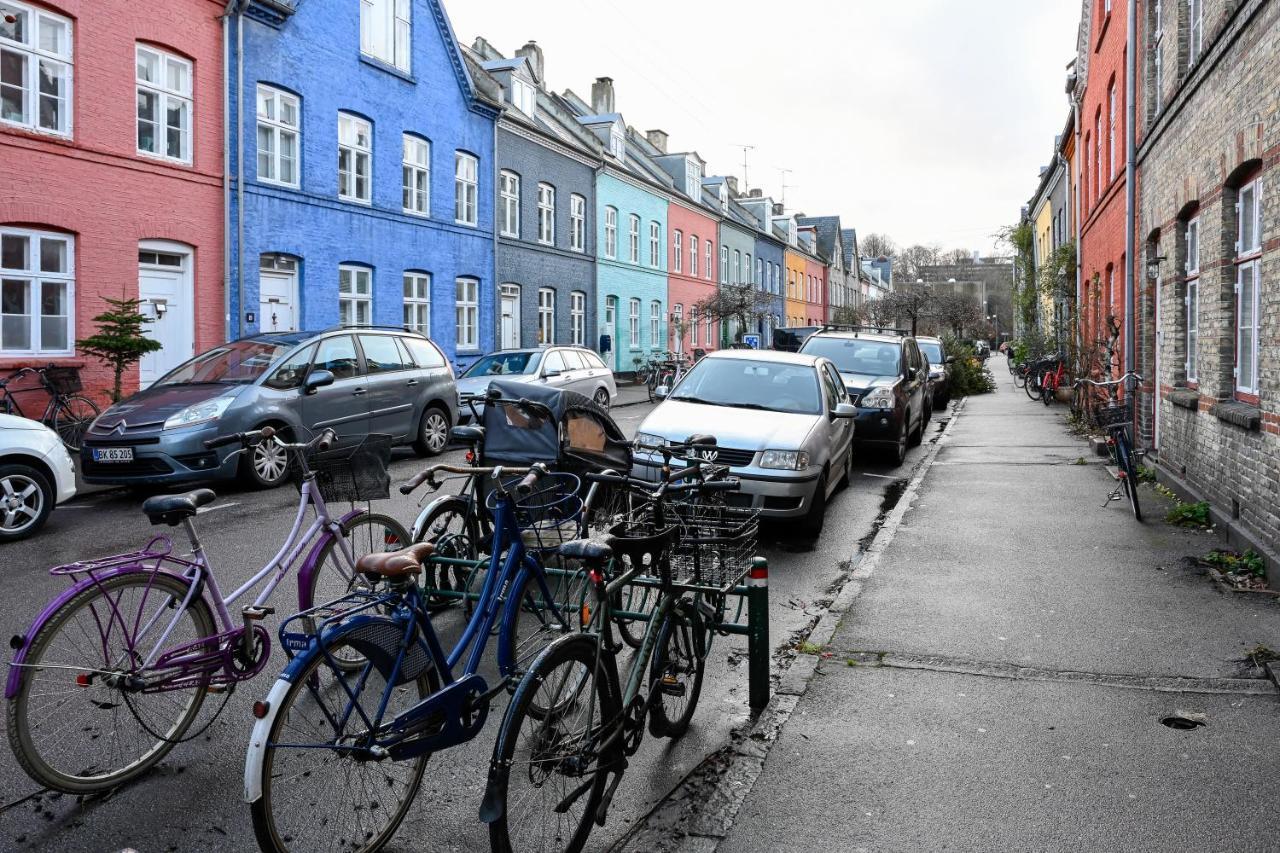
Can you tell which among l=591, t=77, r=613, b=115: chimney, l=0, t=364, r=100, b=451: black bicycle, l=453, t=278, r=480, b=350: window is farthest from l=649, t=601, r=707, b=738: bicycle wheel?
l=591, t=77, r=613, b=115: chimney

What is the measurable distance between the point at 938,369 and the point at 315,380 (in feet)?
64.1

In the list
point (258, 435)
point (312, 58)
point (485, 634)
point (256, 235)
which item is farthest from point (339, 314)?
point (485, 634)

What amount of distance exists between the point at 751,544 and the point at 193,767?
2.49 m

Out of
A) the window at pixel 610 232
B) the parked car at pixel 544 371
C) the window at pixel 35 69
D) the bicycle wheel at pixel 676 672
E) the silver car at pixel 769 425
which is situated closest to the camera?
the bicycle wheel at pixel 676 672

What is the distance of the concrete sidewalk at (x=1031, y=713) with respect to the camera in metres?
3.62

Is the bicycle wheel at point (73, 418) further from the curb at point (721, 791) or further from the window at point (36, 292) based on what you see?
the curb at point (721, 791)

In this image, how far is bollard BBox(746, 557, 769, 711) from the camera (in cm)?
458

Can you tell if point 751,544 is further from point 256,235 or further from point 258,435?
point 256,235

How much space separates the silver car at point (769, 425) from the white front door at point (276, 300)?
1130 centimetres

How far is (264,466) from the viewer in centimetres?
1113

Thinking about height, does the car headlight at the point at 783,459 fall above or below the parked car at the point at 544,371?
below

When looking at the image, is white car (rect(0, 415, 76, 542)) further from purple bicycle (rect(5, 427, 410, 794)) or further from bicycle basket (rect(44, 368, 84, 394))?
bicycle basket (rect(44, 368, 84, 394))

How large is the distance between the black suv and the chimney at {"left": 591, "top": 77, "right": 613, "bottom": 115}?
2922 centimetres

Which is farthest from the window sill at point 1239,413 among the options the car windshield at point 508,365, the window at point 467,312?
the window at point 467,312
